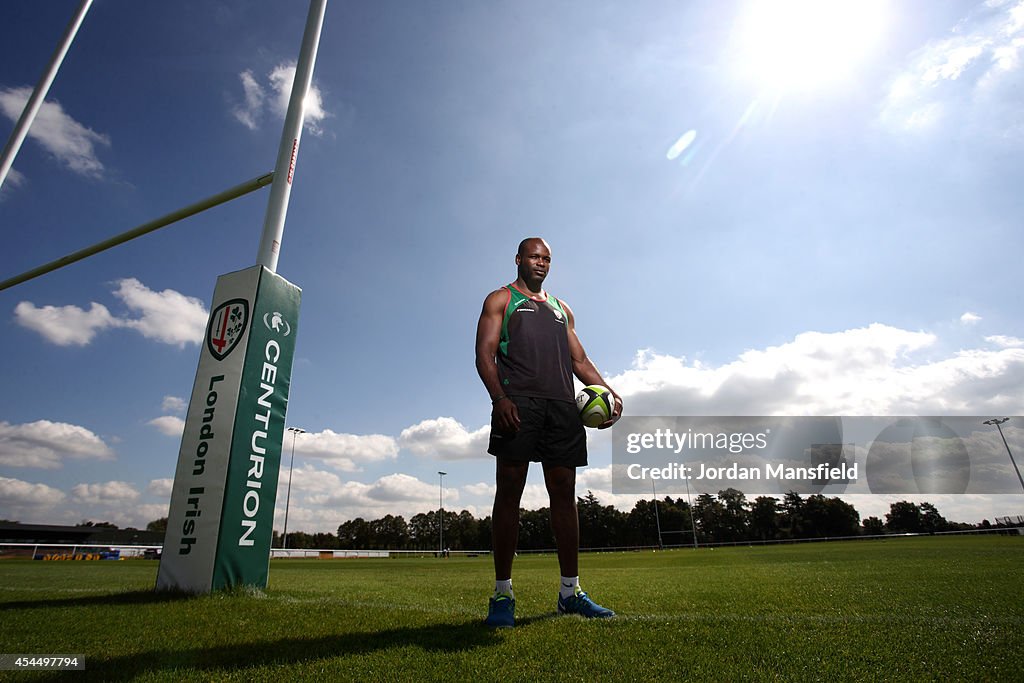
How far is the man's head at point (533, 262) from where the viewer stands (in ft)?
11.0

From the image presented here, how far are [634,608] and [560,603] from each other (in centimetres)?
73

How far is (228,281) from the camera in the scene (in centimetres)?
479

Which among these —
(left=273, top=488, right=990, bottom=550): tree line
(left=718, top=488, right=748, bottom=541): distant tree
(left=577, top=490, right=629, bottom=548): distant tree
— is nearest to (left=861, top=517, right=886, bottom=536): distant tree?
(left=273, top=488, right=990, bottom=550): tree line

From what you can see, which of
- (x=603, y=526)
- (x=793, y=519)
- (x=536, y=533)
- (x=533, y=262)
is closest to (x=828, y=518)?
(x=793, y=519)

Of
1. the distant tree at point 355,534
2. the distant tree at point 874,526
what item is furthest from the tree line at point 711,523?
the distant tree at point 355,534

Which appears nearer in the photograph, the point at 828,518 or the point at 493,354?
the point at 493,354

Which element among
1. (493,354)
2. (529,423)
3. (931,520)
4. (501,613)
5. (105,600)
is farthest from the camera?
(931,520)

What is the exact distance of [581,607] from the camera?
2.77m

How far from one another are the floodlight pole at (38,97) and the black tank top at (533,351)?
30.4ft

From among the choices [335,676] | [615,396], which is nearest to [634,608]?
[615,396]

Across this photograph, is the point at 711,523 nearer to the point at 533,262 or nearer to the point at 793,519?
the point at 793,519

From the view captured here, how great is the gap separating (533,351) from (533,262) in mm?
681

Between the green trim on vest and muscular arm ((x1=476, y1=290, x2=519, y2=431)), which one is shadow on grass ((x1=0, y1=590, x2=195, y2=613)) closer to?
muscular arm ((x1=476, y1=290, x2=519, y2=431))

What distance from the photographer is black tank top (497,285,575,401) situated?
293cm
